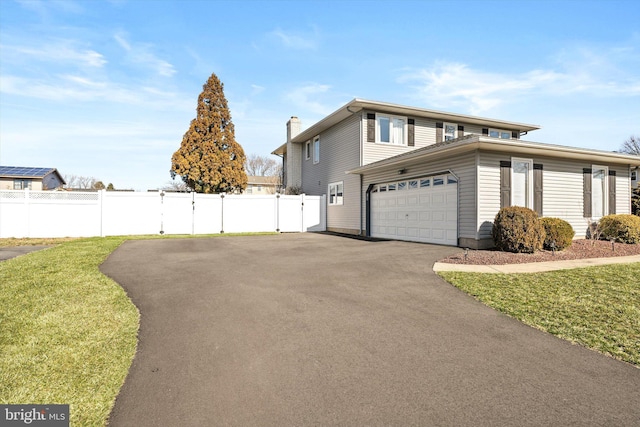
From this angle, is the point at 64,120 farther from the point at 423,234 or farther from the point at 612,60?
the point at 612,60

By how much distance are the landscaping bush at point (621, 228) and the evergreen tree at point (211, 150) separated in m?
19.6

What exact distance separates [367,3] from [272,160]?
156 ft

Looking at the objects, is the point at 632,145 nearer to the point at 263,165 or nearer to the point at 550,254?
the point at 550,254

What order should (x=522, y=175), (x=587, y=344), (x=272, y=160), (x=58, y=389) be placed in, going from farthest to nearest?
(x=272, y=160), (x=522, y=175), (x=587, y=344), (x=58, y=389)

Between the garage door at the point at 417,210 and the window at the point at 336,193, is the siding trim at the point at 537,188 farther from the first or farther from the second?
the window at the point at 336,193

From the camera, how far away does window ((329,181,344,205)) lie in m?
18.6

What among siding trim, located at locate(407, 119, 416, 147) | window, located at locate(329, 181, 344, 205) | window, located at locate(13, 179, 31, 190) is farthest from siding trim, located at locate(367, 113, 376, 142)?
window, located at locate(13, 179, 31, 190)

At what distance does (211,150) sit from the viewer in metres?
21.6

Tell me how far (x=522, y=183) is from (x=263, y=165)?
48.4 metres

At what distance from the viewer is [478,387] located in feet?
9.20

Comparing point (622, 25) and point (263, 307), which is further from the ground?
point (622, 25)

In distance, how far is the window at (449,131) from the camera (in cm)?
1758

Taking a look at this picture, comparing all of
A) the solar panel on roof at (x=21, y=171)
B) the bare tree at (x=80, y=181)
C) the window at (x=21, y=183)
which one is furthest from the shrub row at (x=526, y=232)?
the bare tree at (x=80, y=181)

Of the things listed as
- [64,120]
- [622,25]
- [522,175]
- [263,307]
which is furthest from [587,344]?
[64,120]
